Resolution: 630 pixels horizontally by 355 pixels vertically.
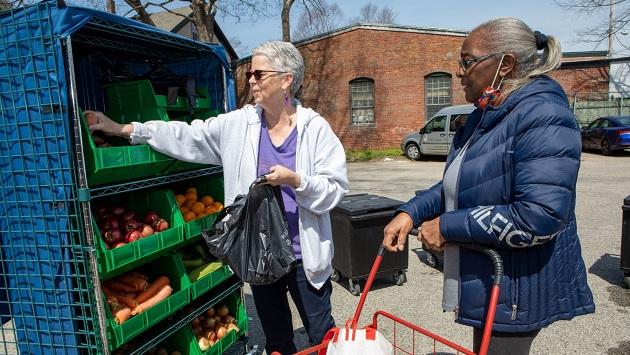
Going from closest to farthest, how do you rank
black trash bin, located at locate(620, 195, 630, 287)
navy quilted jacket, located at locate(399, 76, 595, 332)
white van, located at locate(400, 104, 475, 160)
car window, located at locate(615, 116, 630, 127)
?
navy quilted jacket, located at locate(399, 76, 595, 332) < black trash bin, located at locate(620, 195, 630, 287) < car window, located at locate(615, 116, 630, 127) < white van, located at locate(400, 104, 475, 160)

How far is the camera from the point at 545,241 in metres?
1.76

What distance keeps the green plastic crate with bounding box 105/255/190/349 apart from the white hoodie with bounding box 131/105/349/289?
2.30 feet

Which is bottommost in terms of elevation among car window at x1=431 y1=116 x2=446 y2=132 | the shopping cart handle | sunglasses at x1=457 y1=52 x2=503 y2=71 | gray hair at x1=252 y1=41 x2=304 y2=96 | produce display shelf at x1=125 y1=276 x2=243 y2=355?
produce display shelf at x1=125 y1=276 x2=243 y2=355

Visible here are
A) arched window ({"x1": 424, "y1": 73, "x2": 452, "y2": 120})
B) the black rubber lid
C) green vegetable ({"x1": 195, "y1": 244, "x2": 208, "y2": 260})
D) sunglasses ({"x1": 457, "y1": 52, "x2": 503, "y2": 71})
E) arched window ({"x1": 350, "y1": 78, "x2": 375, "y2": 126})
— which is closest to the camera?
sunglasses ({"x1": 457, "y1": 52, "x2": 503, "y2": 71})

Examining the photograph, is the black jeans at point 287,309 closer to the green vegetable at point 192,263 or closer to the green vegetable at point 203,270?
the green vegetable at point 203,270

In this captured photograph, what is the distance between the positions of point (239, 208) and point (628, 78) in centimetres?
2959

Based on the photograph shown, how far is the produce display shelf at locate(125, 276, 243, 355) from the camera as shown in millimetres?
2672

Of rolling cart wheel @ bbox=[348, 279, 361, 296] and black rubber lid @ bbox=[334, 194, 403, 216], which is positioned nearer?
black rubber lid @ bbox=[334, 194, 403, 216]

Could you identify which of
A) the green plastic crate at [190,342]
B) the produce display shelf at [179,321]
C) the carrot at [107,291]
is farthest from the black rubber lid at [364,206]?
the carrot at [107,291]

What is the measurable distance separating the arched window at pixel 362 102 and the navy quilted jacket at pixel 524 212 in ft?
66.8

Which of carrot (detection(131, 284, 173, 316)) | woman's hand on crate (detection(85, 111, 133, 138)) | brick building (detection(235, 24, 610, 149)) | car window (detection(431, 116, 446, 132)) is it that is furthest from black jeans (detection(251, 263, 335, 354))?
brick building (detection(235, 24, 610, 149))

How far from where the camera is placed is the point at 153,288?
2867 mm

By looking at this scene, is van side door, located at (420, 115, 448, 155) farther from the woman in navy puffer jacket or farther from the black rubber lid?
the woman in navy puffer jacket

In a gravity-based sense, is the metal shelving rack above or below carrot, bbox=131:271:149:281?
above
